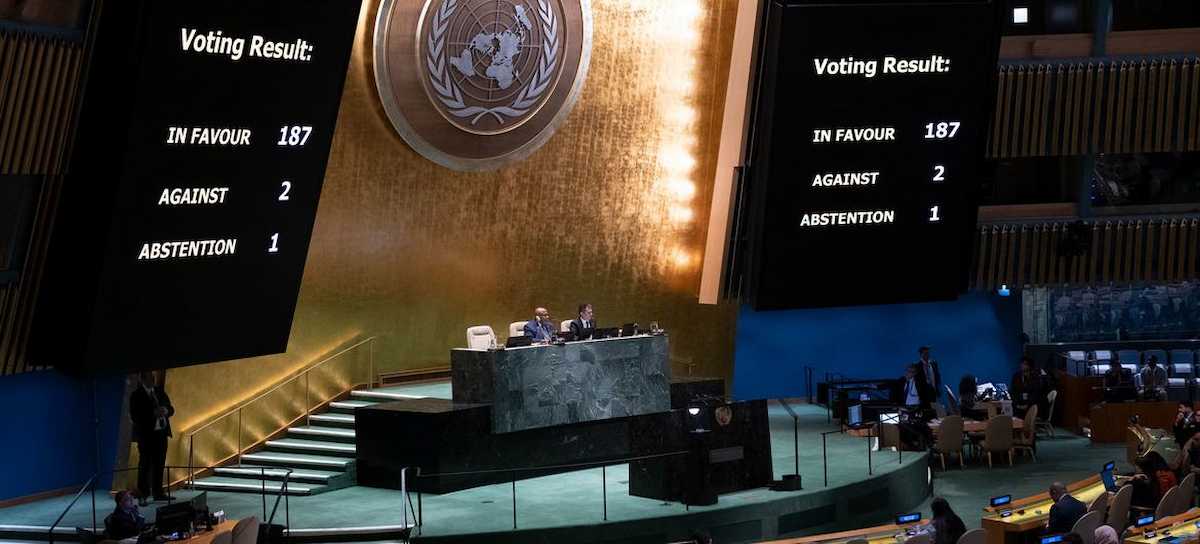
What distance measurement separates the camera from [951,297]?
16672mm

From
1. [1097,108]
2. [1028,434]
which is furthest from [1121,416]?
[1097,108]

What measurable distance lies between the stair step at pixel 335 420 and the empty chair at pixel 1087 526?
8.44 meters

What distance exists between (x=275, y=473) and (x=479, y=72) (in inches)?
208

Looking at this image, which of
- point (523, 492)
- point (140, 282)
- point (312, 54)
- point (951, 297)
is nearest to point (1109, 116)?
point (951, 297)

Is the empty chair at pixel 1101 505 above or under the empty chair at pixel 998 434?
under

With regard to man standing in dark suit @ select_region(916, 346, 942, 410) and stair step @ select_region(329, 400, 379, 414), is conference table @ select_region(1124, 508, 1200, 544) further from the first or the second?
stair step @ select_region(329, 400, 379, 414)

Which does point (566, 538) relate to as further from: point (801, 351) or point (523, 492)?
point (801, 351)

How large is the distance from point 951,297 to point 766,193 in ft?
8.25

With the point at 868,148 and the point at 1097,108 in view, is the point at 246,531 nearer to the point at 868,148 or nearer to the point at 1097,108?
the point at 868,148

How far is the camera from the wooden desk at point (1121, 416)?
21.2m

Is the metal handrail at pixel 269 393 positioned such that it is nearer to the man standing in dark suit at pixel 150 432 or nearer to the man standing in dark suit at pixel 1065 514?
the man standing in dark suit at pixel 150 432

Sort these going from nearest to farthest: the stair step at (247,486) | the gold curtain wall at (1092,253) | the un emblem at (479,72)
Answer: the stair step at (247,486) < the un emblem at (479,72) < the gold curtain wall at (1092,253)

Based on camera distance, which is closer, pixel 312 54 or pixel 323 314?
pixel 312 54

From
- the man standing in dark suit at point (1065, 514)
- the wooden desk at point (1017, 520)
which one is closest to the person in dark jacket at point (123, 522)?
the wooden desk at point (1017, 520)
